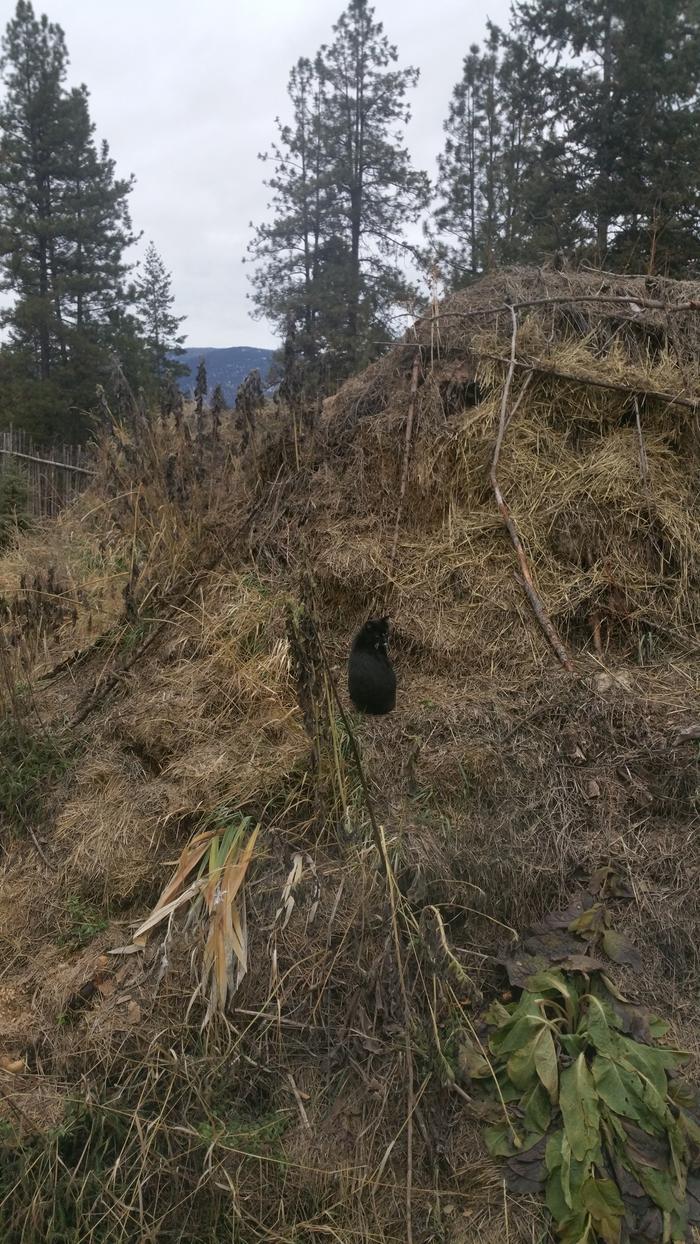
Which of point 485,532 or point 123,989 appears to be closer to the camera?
point 123,989

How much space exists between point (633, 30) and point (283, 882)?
14085 mm

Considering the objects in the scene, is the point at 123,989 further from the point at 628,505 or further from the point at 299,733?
the point at 628,505

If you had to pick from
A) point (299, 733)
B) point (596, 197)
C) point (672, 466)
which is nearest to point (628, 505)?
point (672, 466)

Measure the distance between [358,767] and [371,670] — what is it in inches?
34.2

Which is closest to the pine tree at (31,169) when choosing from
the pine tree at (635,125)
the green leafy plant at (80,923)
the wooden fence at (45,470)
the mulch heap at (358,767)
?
the wooden fence at (45,470)

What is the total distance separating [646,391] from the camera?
4.21 meters

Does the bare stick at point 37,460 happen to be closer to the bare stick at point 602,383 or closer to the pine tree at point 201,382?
the pine tree at point 201,382

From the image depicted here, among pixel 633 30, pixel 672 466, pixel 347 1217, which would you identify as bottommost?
pixel 347 1217

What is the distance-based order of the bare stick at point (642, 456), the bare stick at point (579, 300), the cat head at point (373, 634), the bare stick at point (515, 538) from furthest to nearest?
the bare stick at point (579, 300) < the bare stick at point (642, 456) < the bare stick at point (515, 538) < the cat head at point (373, 634)

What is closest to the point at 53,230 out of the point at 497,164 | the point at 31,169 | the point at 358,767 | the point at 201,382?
the point at 31,169

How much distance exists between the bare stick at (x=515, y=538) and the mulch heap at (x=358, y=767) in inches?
0.9

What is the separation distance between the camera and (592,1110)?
2172mm

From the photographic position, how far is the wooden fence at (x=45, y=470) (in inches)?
337

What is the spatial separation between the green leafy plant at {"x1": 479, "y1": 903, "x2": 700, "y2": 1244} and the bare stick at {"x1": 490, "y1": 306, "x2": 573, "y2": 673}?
4.74ft
